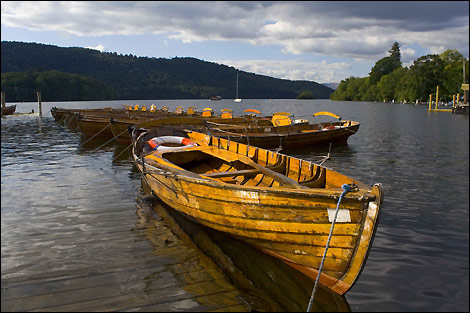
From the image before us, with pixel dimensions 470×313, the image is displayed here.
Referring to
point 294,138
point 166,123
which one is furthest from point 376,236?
point 294,138

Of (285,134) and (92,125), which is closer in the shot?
(285,134)

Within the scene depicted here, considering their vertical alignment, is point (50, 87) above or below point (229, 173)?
above

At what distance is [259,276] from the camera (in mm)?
6621

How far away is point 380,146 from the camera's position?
24.5m

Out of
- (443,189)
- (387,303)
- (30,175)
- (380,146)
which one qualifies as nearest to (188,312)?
(387,303)

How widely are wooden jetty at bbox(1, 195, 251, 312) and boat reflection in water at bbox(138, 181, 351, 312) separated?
8.6 inches

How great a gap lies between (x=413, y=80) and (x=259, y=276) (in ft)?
374

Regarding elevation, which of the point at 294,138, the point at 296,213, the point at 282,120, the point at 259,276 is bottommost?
the point at 259,276

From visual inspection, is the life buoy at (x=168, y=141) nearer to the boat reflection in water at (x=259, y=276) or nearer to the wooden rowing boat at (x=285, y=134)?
the wooden rowing boat at (x=285, y=134)

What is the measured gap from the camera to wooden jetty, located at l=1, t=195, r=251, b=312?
5559 millimetres

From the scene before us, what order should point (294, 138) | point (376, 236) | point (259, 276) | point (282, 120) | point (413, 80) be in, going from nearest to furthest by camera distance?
point (259, 276) → point (376, 236) → point (294, 138) → point (282, 120) → point (413, 80)

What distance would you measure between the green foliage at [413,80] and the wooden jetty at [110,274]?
335 ft

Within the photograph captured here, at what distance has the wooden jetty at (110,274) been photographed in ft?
18.2

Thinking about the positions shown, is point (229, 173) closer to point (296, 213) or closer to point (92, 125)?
point (296, 213)
